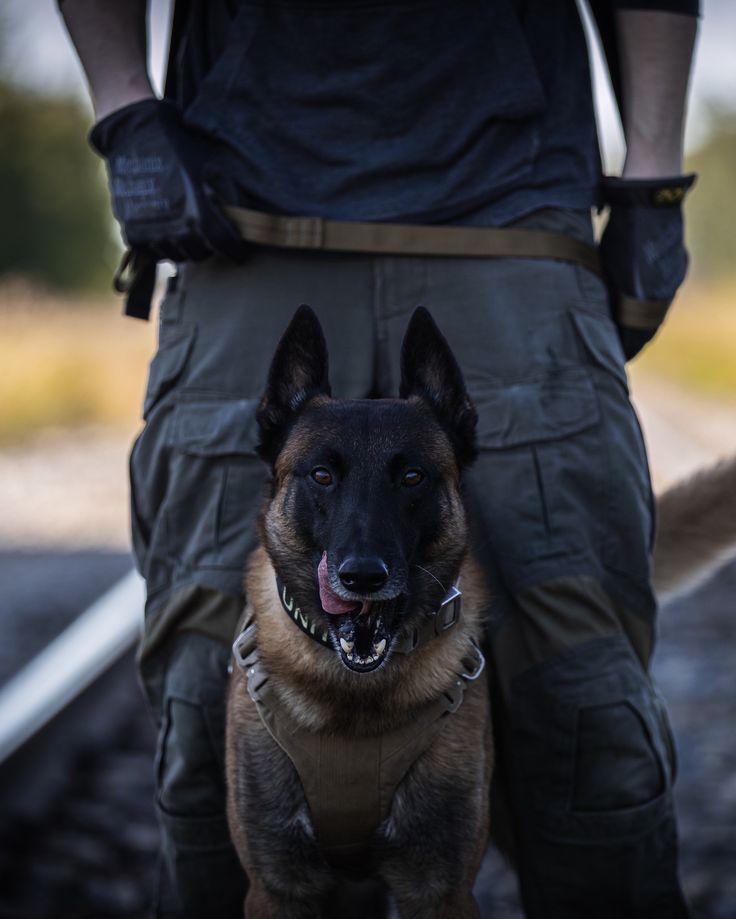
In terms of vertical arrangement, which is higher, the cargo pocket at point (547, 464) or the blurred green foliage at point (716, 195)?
the cargo pocket at point (547, 464)

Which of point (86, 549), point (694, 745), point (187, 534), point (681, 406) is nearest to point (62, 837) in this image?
point (187, 534)

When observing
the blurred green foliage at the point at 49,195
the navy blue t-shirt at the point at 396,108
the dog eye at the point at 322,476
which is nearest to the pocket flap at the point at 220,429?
the dog eye at the point at 322,476

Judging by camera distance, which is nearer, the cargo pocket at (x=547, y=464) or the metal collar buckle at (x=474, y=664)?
the metal collar buckle at (x=474, y=664)

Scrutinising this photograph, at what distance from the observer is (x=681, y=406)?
1433 centimetres

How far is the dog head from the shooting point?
2547mm

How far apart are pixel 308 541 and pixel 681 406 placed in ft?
40.4

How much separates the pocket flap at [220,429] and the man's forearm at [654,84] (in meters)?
1.12

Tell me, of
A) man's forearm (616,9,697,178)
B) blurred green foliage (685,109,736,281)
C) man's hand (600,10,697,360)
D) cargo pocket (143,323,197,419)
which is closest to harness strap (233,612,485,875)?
cargo pocket (143,323,197,419)

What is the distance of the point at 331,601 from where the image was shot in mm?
2545

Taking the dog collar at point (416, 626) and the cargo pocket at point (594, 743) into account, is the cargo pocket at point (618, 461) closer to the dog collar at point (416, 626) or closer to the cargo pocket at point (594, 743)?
the cargo pocket at point (594, 743)

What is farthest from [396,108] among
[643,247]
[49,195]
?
[49,195]

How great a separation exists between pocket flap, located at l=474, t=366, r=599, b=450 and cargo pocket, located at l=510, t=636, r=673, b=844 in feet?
1.67

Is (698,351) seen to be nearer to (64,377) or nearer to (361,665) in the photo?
(64,377)

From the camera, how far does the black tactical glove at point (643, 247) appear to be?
2963 mm
